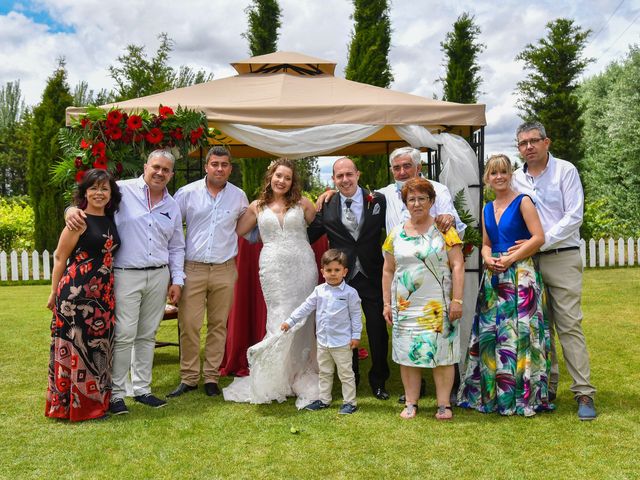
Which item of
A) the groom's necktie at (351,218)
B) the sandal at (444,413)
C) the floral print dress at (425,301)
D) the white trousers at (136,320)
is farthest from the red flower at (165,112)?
the sandal at (444,413)

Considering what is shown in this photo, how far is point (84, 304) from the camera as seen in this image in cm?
397

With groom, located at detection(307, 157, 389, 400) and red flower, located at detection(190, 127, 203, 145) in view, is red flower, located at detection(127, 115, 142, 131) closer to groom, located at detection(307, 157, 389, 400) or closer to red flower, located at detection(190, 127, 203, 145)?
red flower, located at detection(190, 127, 203, 145)

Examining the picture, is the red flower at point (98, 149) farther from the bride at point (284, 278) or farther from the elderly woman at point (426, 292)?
the elderly woman at point (426, 292)

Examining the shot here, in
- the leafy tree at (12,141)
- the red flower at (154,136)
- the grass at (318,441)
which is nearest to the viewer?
the grass at (318,441)

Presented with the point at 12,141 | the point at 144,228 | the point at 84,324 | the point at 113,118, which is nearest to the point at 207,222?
the point at 144,228

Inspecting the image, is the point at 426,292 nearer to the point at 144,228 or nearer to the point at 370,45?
the point at 144,228

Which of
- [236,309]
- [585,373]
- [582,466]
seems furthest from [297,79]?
[582,466]

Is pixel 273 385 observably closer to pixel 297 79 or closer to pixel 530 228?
pixel 530 228

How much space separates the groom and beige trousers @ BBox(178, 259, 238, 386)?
91 cm

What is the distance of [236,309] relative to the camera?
5.61 m

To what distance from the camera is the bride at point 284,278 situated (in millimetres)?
4500

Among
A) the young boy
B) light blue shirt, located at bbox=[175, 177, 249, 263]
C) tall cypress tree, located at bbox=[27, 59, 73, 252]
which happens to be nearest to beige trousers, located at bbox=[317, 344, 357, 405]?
the young boy

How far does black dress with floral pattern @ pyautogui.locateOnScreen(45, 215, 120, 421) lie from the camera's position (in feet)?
13.0

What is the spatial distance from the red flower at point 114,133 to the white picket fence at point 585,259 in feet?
29.1
